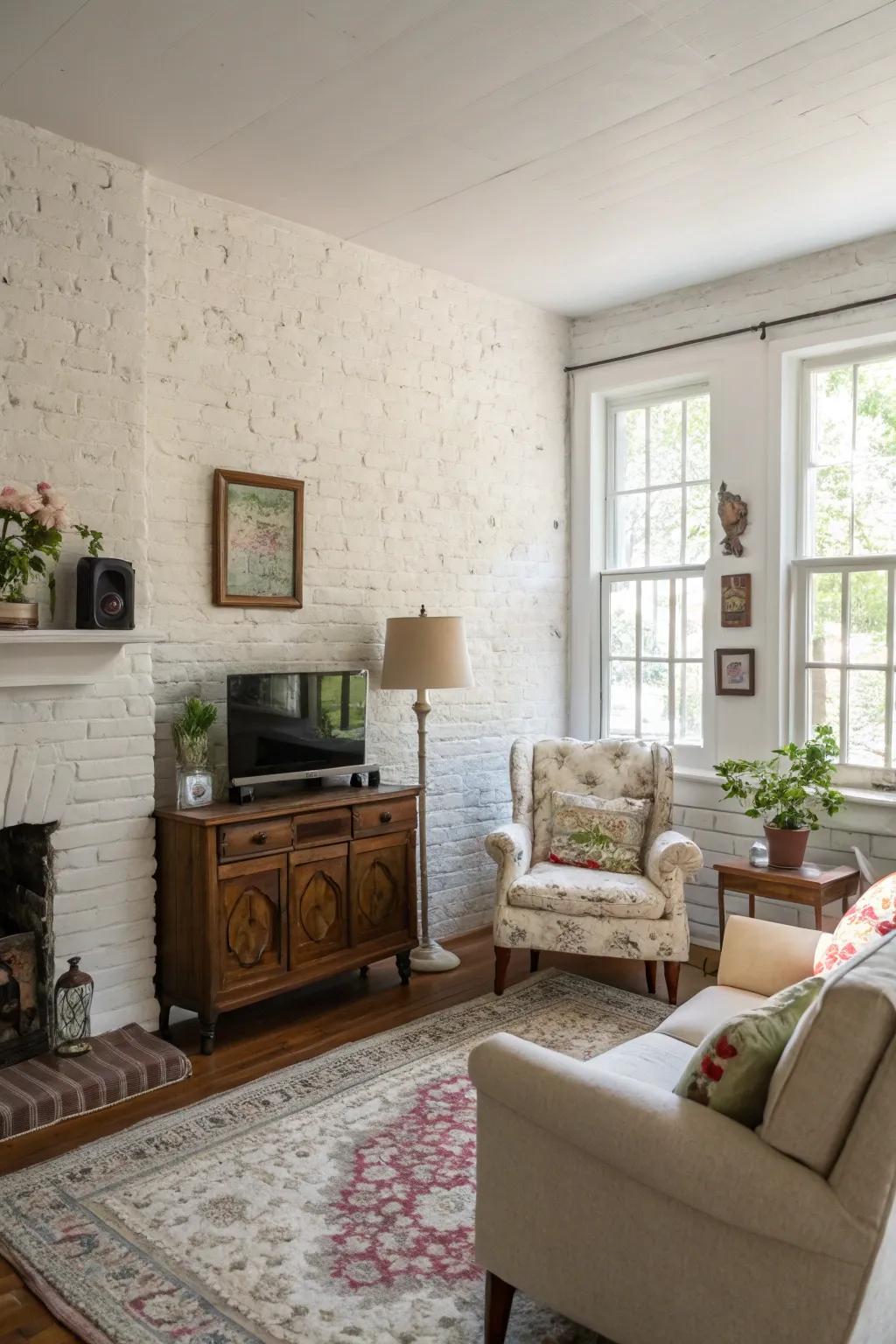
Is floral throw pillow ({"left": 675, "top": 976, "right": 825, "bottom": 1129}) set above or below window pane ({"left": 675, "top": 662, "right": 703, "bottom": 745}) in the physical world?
below

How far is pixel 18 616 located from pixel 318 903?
60.9 inches

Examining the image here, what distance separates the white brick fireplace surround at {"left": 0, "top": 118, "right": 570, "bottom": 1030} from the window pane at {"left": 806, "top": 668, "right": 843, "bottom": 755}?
136 centimetres

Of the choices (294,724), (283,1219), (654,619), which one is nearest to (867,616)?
(654,619)

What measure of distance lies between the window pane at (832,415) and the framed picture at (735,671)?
3.09 feet

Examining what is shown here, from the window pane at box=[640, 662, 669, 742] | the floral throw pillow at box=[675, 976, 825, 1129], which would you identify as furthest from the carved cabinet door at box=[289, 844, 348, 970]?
the floral throw pillow at box=[675, 976, 825, 1129]

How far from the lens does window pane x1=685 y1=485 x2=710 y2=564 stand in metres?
5.03

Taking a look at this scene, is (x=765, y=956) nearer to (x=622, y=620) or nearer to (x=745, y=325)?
(x=622, y=620)

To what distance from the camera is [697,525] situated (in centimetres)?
506

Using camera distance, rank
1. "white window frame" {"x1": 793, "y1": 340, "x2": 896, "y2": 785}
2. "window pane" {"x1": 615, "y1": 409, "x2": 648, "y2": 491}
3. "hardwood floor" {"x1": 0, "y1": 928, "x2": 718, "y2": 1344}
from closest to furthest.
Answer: "hardwood floor" {"x1": 0, "y1": 928, "x2": 718, "y2": 1344} → "white window frame" {"x1": 793, "y1": 340, "x2": 896, "y2": 785} → "window pane" {"x1": 615, "y1": 409, "x2": 648, "y2": 491}

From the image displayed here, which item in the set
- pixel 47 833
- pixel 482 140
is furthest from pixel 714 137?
pixel 47 833

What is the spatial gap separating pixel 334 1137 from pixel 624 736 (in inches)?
113

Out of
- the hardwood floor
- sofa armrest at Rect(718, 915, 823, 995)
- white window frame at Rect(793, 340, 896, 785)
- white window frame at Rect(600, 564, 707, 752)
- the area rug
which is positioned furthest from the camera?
white window frame at Rect(600, 564, 707, 752)

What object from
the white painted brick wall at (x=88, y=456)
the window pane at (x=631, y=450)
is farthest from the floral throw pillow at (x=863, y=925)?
the window pane at (x=631, y=450)

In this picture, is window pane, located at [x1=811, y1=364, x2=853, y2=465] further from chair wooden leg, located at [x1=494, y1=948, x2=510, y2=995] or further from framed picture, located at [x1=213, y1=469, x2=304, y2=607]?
chair wooden leg, located at [x1=494, y1=948, x2=510, y2=995]
